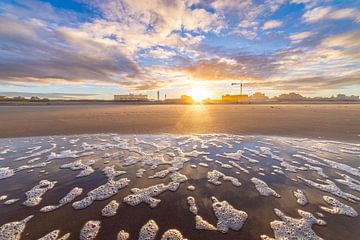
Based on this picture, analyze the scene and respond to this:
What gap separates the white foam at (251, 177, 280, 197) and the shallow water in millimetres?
100

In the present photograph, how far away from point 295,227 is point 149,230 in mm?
2255

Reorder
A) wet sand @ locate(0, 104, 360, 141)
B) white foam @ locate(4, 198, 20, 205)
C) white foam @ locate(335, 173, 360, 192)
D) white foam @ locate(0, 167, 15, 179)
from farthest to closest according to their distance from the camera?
wet sand @ locate(0, 104, 360, 141), white foam @ locate(0, 167, 15, 179), white foam @ locate(335, 173, 360, 192), white foam @ locate(4, 198, 20, 205)

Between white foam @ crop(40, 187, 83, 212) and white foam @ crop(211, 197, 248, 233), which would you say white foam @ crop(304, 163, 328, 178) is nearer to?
white foam @ crop(211, 197, 248, 233)

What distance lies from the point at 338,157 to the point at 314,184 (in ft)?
9.08

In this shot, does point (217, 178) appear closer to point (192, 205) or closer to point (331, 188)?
point (192, 205)

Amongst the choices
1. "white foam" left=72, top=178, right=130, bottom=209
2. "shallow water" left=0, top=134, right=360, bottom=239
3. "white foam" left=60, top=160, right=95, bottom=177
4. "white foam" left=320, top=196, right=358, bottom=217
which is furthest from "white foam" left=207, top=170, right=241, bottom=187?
"white foam" left=60, top=160, right=95, bottom=177

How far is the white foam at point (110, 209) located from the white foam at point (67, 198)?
0.82 meters

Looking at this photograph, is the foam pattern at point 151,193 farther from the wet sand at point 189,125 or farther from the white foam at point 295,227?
the wet sand at point 189,125

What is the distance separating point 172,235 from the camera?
234cm

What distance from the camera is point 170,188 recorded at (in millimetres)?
3686

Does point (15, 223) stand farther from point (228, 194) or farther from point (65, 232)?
point (228, 194)

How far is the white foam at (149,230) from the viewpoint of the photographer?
7.56 ft

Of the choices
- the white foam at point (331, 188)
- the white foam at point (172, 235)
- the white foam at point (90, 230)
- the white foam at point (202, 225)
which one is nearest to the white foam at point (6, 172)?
the white foam at point (90, 230)

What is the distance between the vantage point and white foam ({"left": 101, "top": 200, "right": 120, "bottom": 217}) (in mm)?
2785
